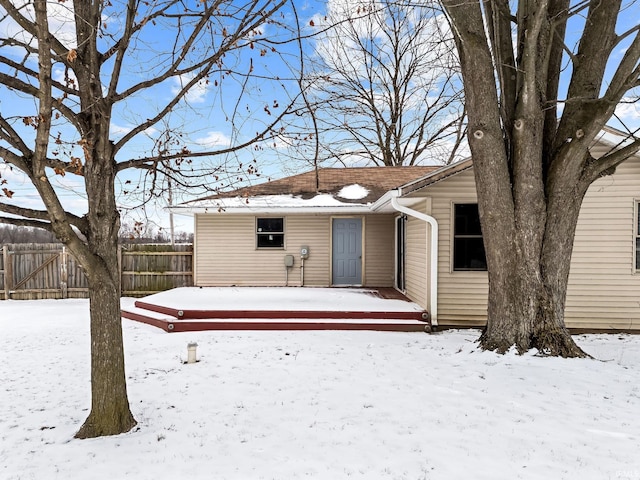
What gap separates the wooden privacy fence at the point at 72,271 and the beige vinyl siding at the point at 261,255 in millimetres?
926

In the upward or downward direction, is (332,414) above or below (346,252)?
below

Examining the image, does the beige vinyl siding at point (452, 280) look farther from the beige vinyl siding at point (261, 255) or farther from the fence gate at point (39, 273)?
the fence gate at point (39, 273)

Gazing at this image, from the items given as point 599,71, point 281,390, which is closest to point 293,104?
point 281,390

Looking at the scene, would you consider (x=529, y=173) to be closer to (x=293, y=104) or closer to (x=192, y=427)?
(x=293, y=104)

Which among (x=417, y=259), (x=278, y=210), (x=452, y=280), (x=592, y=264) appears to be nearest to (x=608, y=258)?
(x=592, y=264)

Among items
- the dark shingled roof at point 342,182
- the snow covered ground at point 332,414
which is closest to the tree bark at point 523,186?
the snow covered ground at point 332,414

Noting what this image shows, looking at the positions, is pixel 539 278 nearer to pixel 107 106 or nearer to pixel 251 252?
pixel 107 106

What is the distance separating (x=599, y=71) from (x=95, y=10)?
5.95 meters

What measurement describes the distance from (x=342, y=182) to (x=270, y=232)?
3016 millimetres

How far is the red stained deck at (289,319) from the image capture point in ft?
22.8

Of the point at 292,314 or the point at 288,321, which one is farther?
the point at 292,314

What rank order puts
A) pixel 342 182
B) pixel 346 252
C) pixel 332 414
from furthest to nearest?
pixel 342 182, pixel 346 252, pixel 332 414

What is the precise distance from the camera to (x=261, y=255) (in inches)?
420

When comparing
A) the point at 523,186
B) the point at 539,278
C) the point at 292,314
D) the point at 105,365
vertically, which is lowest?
the point at 292,314
